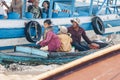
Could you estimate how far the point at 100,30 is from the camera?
12586mm

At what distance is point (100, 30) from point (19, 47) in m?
4.54

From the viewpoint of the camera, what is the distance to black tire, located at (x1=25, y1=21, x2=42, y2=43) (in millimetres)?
9477

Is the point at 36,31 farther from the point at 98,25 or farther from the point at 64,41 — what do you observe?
the point at 98,25

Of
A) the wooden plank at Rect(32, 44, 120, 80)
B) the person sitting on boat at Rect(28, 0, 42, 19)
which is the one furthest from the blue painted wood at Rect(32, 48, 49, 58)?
the wooden plank at Rect(32, 44, 120, 80)

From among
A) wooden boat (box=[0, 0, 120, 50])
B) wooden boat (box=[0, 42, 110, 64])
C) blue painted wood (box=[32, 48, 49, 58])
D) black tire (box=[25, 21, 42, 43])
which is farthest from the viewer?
black tire (box=[25, 21, 42, 43])

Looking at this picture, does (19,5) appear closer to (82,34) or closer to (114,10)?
(82,34)

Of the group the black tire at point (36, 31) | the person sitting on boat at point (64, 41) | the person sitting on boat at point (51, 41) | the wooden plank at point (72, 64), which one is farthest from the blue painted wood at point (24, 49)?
the wooden plank at point (72, 64)

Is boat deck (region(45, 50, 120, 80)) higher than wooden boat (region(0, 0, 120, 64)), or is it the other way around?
boat deck (region(45, 50, 120, 80))

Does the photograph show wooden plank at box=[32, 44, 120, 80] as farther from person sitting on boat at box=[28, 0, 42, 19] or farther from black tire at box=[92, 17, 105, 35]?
black tire at box=[92, 17, 105, 35]

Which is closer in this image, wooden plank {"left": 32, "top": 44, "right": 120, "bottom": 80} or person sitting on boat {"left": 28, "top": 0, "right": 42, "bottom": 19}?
wooden plank {"left": 32, "top": 44, "right": 120, "bottom": 80}

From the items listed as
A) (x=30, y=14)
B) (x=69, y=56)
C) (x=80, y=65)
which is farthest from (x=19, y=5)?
(x=80, y=65)

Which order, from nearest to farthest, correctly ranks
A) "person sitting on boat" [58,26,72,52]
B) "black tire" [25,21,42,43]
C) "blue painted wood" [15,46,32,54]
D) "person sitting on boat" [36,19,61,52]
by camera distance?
"blue painted wood" [15,46,32,54] < "person sitting on boat" [36,19,61,52] < "person sitting on boat" [58,26,72,52] < "black tire" [25,21,42,43]

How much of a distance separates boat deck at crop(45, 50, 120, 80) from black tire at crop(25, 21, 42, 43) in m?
6.35

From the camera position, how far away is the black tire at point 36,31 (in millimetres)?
9477
